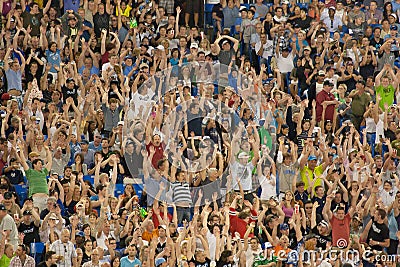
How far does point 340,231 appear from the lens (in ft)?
86.1

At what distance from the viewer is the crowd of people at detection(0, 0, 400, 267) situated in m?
25.5

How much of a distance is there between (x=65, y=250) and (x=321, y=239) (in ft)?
14.9

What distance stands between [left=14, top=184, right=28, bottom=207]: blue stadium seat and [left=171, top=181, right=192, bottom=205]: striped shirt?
2609 millimetres

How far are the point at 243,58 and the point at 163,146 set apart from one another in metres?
3.75

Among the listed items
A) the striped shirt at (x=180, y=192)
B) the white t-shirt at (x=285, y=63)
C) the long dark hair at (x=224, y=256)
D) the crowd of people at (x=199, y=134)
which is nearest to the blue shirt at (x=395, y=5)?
the crowd of people at (x=199, y=134)

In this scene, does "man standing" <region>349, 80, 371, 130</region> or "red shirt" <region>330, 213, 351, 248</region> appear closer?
"red shirt" <region>330, 213, 351, 248</region>

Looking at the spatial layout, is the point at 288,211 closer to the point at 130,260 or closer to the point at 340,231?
the point at 340,231

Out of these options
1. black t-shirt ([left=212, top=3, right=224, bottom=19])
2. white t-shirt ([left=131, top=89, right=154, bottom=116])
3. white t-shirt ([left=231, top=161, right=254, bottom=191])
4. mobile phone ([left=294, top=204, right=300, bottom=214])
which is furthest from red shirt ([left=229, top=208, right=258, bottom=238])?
black t-shirt ([left=212, top=3, right=224, bottom=19])

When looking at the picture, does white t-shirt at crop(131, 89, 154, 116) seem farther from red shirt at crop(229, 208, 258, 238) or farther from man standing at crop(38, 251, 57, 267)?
man standing at crop(38, 251, 57, 267)

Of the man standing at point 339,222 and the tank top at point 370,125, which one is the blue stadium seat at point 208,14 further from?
the man standing at point 339,222

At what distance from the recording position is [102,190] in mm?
26281

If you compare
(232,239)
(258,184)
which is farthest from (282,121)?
(232,239)

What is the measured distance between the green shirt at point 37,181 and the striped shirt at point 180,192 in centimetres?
226

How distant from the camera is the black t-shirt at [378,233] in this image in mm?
26219
